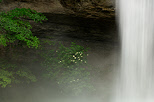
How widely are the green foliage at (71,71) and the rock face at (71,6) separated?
1.17 meters

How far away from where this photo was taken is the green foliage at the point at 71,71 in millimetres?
6020

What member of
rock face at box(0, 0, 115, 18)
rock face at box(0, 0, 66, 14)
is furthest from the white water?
rock face at box(0, 0, 66, 14)

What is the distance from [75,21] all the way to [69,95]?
2642 millimetres

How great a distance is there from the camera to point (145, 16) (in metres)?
5.38

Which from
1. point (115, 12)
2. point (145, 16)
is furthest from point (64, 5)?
point (145, 16)

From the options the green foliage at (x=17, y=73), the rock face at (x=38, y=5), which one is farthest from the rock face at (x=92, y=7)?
the green foliage at (x=17, y=73)

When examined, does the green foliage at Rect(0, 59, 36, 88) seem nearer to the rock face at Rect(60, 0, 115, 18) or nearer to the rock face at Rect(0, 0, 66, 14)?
the rock face at Rect(0, 0, 66, 14)

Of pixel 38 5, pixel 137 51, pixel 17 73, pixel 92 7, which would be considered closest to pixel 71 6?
pixel 92 7

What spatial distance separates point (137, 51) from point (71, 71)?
213 cm

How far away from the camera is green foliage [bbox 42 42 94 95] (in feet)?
19.7

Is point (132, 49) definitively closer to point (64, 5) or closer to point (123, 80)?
point (123, 80)

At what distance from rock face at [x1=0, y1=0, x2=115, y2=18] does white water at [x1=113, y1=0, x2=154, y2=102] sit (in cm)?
45

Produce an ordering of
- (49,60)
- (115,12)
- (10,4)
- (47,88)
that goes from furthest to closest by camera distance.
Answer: (47,88) → (49,60) → (10,4) → (115,12)

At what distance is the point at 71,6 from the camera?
5930 millimetres
